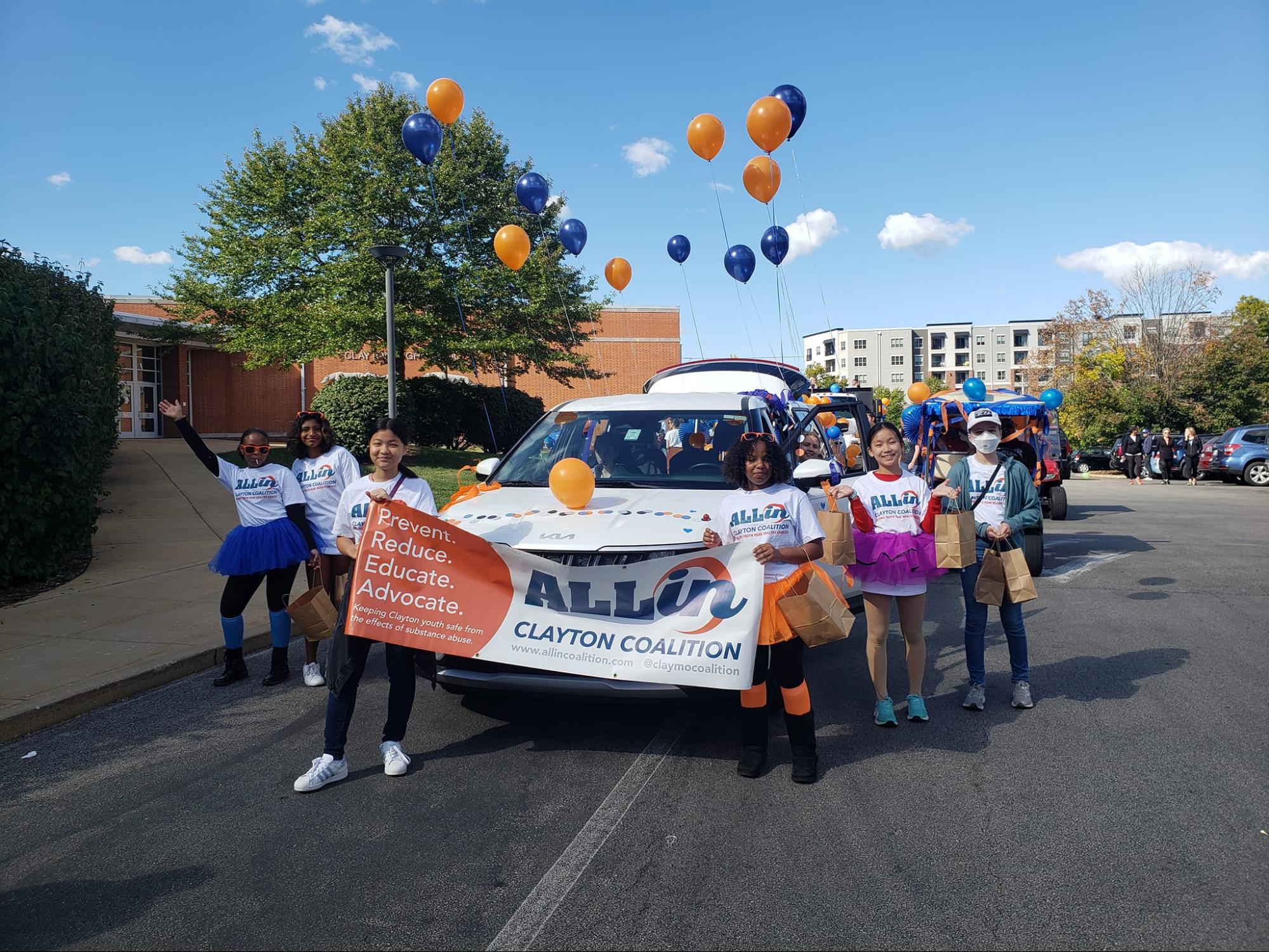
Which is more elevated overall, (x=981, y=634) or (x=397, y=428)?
(x=397, y=428)

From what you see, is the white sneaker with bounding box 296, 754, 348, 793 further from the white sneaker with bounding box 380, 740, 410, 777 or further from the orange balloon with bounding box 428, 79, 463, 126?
the orange balloon with bounding box 428, 79, 463, 126

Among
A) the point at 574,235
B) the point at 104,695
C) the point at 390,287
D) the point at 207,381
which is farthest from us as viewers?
→ the point at 207,381

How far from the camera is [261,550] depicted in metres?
5.75

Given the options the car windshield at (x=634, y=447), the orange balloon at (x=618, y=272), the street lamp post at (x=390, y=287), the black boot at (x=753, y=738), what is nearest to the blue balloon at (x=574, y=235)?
the orange balloon at (x=618, y=272)

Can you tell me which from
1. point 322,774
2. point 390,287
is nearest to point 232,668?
point 322,774

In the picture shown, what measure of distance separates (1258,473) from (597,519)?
28.0 m

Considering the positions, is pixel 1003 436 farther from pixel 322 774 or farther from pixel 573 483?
pixel 322 774

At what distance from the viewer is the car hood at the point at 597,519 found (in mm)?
4500

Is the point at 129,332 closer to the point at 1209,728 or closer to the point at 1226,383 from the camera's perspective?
the point at 1209,728

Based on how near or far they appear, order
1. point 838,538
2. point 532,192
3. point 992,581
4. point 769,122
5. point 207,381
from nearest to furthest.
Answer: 1. point 838,538
2. point 992,581
3. point 769,122
4. point 532,192
5. point 207,381

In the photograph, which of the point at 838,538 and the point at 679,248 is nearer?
the point at 838,538

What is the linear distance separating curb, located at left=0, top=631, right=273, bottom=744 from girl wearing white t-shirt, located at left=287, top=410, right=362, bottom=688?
1105 millimetres

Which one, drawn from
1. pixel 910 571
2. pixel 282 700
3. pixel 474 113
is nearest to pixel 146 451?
pixel 474 113

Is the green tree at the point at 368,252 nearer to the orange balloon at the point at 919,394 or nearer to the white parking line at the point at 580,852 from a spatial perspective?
the orange balloon at the point at 919,394
